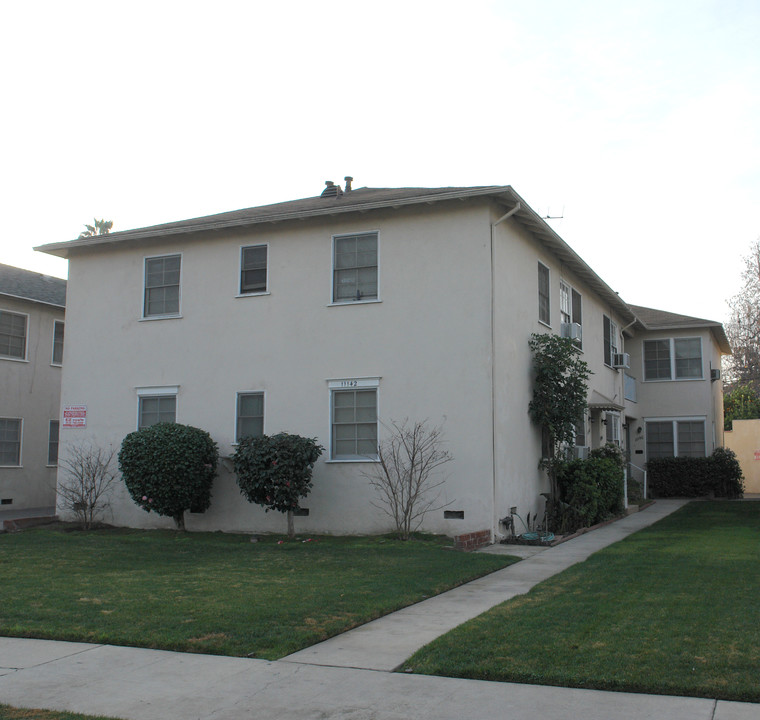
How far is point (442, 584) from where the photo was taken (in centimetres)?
970

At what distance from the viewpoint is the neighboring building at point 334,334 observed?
14.5 metres

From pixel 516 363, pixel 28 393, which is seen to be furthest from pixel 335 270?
pixel 28 393

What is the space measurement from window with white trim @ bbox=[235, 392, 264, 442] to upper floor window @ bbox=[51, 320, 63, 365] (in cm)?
1025

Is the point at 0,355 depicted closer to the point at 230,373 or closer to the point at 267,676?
the point at 230,373

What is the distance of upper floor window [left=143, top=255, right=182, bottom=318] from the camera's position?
17.2 meters

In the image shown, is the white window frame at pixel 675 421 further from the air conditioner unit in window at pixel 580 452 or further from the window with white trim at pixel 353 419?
the window with white trim at pixel 353 419

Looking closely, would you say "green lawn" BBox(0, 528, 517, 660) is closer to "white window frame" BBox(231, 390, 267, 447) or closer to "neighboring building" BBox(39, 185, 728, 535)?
"neighboring building" BBox(39, 185, 728, 535)

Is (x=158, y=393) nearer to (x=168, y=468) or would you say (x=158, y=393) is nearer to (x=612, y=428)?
(x=168, y=468)

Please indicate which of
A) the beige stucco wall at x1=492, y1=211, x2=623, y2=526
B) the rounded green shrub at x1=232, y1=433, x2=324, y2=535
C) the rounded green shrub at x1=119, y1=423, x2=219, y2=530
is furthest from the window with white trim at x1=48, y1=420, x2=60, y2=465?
the beige stucco wall at x1=492, y1=211, x2=623, y2=526

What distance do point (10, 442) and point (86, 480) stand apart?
6.85m

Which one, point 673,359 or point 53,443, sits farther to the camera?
point 673,359

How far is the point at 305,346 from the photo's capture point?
15758 mm

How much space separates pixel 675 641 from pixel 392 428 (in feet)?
28.5

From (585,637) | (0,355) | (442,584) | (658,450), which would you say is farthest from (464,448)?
(658,450)
